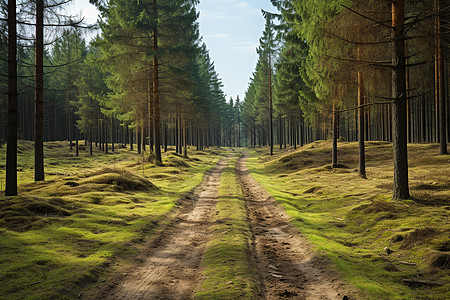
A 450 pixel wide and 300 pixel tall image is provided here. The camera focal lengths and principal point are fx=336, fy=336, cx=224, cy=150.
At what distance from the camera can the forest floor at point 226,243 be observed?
20.0 feet

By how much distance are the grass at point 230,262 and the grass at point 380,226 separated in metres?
1.87

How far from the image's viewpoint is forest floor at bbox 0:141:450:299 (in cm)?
609

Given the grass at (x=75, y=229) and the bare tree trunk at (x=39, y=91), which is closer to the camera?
the grass at (x=75, y=229)

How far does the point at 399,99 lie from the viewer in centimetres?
1180

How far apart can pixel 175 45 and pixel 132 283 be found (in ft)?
86.5

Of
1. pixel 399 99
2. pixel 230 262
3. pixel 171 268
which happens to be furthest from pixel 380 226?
pixel 171 268

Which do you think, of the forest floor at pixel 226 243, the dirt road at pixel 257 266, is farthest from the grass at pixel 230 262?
the dirt road at pixel 257 266

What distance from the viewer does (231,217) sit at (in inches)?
468

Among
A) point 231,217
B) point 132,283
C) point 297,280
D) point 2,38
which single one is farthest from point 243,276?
point 2,38

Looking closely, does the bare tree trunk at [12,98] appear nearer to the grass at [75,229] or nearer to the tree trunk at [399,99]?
the grass at [75,229]

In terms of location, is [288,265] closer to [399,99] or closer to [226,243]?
[226,243]

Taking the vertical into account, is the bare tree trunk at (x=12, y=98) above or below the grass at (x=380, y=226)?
above

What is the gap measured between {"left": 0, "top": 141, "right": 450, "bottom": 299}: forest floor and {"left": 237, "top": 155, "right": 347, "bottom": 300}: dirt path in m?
0.02

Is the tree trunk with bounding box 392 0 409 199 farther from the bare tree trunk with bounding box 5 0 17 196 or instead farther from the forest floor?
the bare tree trunk with bounding box 5 0 17 196
